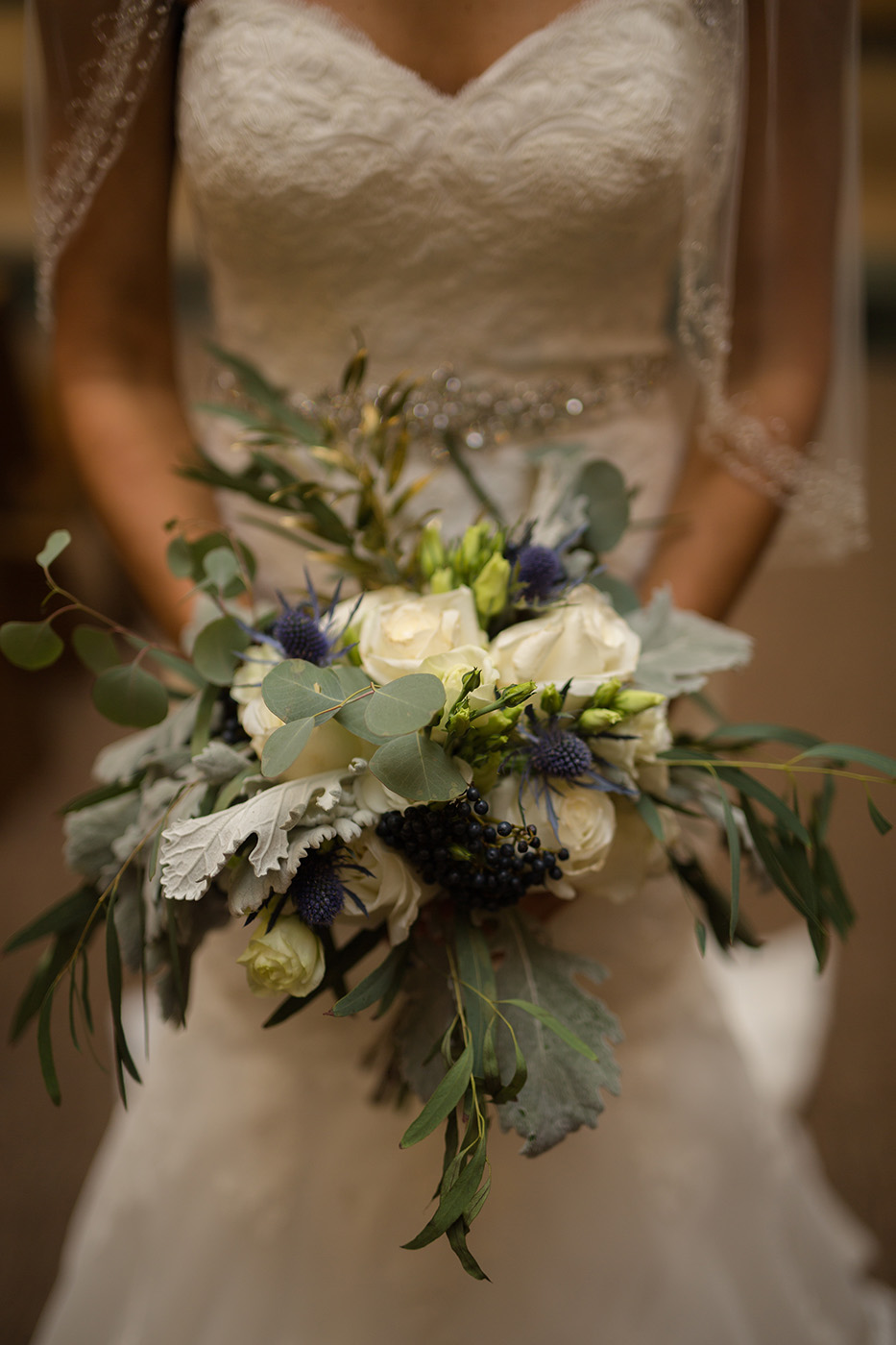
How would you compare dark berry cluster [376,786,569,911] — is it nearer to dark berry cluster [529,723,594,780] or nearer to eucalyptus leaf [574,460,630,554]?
dark berry cluster [529,723,594,780]

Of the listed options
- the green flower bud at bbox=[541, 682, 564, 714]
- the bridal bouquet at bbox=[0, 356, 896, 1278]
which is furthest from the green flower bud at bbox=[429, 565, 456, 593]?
the green flower bud at bbox=[541, 682, 564, 714]

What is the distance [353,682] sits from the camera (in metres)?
0.64

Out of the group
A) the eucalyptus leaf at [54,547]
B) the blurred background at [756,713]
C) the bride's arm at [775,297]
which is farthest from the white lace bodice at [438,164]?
the blurred background at [756,713]

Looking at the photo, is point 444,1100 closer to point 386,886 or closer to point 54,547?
point 386,886

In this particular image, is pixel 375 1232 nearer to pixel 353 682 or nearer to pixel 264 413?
pixel 353 682

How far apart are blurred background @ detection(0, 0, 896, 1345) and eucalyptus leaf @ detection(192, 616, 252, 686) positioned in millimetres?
1114

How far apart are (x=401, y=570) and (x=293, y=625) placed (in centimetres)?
17

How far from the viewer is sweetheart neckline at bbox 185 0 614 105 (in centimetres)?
86

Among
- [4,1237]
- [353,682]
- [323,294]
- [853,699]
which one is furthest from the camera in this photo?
[853,699]

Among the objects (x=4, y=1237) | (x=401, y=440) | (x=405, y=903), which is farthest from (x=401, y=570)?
(x=4, y=1237)

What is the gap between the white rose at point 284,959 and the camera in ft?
1.99

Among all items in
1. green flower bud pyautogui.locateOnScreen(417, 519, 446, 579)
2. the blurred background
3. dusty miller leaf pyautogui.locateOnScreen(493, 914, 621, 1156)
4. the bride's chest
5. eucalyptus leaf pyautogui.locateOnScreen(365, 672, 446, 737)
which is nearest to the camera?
eucalyptus leaf pyautogui.locateOnScreen(365, 672, 446, 737)

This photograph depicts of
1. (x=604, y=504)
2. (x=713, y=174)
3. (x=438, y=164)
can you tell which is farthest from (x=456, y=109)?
(x=604, y=504)

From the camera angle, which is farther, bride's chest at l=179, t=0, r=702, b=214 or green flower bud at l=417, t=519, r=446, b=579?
bride's chest at l=179, t=0, r=702, b=214
